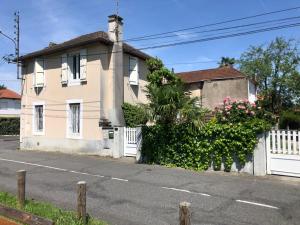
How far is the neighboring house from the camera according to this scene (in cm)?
4850

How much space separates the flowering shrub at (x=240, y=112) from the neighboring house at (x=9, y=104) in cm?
4215

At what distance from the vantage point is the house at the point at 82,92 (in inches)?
711

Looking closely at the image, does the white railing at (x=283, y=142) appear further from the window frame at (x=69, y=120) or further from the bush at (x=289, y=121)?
the bush at (x=289, y=121)

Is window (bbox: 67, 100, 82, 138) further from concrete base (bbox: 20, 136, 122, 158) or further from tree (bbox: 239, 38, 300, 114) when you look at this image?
tree (bbox: 239, 38, 300, 114)

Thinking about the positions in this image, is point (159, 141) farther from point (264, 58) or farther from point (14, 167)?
point (264, 58)

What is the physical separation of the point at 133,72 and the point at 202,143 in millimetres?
9180

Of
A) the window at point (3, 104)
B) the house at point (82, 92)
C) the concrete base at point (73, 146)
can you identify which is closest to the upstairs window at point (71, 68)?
the house at point (82, 92)

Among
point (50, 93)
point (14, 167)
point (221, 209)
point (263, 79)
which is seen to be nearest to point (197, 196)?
point (221, 209)

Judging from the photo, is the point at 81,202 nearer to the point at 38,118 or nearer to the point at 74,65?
the point at 74,65

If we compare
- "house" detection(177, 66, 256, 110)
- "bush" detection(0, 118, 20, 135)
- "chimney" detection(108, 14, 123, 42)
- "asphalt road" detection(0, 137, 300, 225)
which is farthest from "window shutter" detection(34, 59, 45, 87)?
"bush" detection(0, 118, 20, 135)

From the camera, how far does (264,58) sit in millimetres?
39969

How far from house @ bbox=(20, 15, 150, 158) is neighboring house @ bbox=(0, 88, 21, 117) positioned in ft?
94.7

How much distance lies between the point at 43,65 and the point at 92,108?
549cm

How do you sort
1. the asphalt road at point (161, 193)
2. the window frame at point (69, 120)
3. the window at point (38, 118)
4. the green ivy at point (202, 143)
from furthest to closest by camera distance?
the window at point (38, 118) → the window frame at point (69, 120) → the green ivy at point (202, 143) → the asphalt road at point (161, 193)
